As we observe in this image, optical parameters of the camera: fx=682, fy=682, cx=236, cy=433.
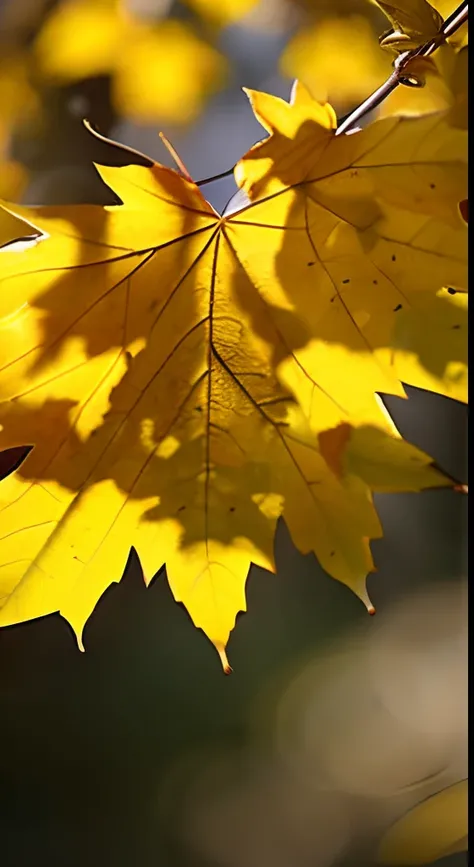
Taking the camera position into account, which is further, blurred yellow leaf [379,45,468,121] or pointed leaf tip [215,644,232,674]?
pointed leaf tip [215,644,232,674]

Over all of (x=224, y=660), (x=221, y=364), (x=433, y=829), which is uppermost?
(x=221, y=364)

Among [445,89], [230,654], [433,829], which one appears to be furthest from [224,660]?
[445,89]

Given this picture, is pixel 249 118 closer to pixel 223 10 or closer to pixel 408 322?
pixel 223 10

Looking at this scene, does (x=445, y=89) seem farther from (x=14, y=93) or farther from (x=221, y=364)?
(x=14, y=93)

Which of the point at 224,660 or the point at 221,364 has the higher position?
the point at 221,364

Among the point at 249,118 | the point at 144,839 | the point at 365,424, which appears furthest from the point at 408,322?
the point at 144,839

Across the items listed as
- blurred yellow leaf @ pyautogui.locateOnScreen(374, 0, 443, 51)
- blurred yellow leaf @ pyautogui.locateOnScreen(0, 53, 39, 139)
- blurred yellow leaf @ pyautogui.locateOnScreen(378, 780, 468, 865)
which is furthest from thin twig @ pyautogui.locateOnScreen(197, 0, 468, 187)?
blurred yellow leaf @ pyautogui.locateOnScreen(378, 780, 468, 865)

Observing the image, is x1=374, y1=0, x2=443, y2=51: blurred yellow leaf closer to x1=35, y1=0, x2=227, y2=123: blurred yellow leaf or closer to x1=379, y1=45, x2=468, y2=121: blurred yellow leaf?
x1=379, y1=45, x2=468, y2=121: blurred yellow leaf

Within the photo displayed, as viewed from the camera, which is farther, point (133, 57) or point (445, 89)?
point (133, 57)
